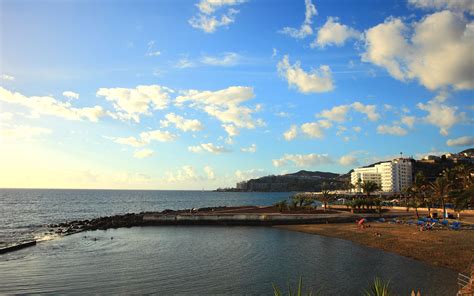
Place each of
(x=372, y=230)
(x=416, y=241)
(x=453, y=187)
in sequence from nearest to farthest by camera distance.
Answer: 1. (x=416, y=241)
2. (x=372, y=230)
3. (x=453, y=187)

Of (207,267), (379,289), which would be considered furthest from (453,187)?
(207,267)

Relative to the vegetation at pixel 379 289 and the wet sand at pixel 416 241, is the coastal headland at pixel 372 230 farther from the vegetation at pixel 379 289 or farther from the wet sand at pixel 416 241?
the vegetation at pixel 379 289

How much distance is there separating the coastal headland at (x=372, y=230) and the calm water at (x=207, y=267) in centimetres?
292

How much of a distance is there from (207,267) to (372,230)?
103ft

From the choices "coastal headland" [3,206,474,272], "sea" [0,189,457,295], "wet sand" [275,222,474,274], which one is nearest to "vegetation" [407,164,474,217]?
"coastal headland" [3,206,474,272]

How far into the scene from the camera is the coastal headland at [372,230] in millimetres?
38438

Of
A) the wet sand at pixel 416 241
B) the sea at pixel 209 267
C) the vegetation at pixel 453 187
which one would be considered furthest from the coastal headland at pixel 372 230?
the vegetation at pixel 453 187

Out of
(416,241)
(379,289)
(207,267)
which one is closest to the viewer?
(379,289)

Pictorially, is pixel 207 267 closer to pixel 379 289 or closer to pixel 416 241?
pixel 379 289

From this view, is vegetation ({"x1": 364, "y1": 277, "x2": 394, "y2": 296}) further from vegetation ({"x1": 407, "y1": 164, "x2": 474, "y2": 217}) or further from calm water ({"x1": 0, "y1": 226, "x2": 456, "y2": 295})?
vegetation ({"x1": 407, "y1": 164, "x2": 474, "y2": 217})

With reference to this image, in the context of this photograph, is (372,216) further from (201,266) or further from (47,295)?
(47,295)

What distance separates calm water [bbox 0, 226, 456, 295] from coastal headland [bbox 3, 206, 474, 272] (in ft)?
9.57

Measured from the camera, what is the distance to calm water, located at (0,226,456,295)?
28.3 meters

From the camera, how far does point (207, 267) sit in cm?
3534
